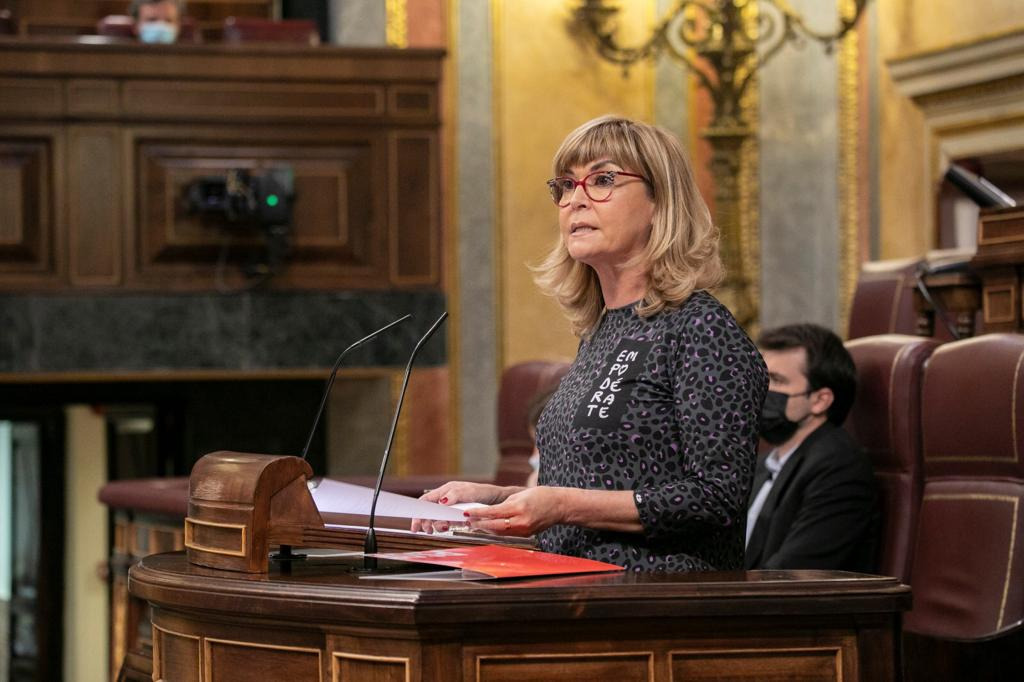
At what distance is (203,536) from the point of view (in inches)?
79.7

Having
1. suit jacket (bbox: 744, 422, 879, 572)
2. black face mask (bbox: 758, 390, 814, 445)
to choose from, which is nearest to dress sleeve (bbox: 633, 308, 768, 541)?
suit jacket (bbox: 744, 422, 879, 572)

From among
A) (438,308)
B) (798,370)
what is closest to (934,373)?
(798,370)

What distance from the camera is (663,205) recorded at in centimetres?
221

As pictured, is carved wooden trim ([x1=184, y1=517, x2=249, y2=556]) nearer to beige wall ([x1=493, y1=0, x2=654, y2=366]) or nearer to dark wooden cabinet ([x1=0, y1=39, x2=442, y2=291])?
dark wooden cabinet ([x1=0, y1=39, x2=442, y2=291])

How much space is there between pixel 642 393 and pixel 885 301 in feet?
9.85

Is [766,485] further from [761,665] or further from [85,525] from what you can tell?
[85,525]

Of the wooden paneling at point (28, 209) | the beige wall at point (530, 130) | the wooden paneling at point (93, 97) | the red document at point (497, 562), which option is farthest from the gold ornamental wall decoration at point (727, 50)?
the red document at point (497, 562)

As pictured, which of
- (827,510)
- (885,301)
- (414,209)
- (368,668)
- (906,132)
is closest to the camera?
(368,668)

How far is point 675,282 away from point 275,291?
3707 mm

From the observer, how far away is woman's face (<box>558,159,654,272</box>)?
7.20 ft

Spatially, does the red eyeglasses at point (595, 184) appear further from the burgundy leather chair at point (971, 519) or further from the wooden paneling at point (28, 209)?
the wooden paneling at point (28, 209)

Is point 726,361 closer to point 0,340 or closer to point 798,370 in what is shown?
point 798,370

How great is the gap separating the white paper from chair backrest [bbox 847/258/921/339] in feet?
9.60

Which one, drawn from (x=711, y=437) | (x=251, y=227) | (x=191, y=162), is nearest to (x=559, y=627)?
(x=711, y=437)
